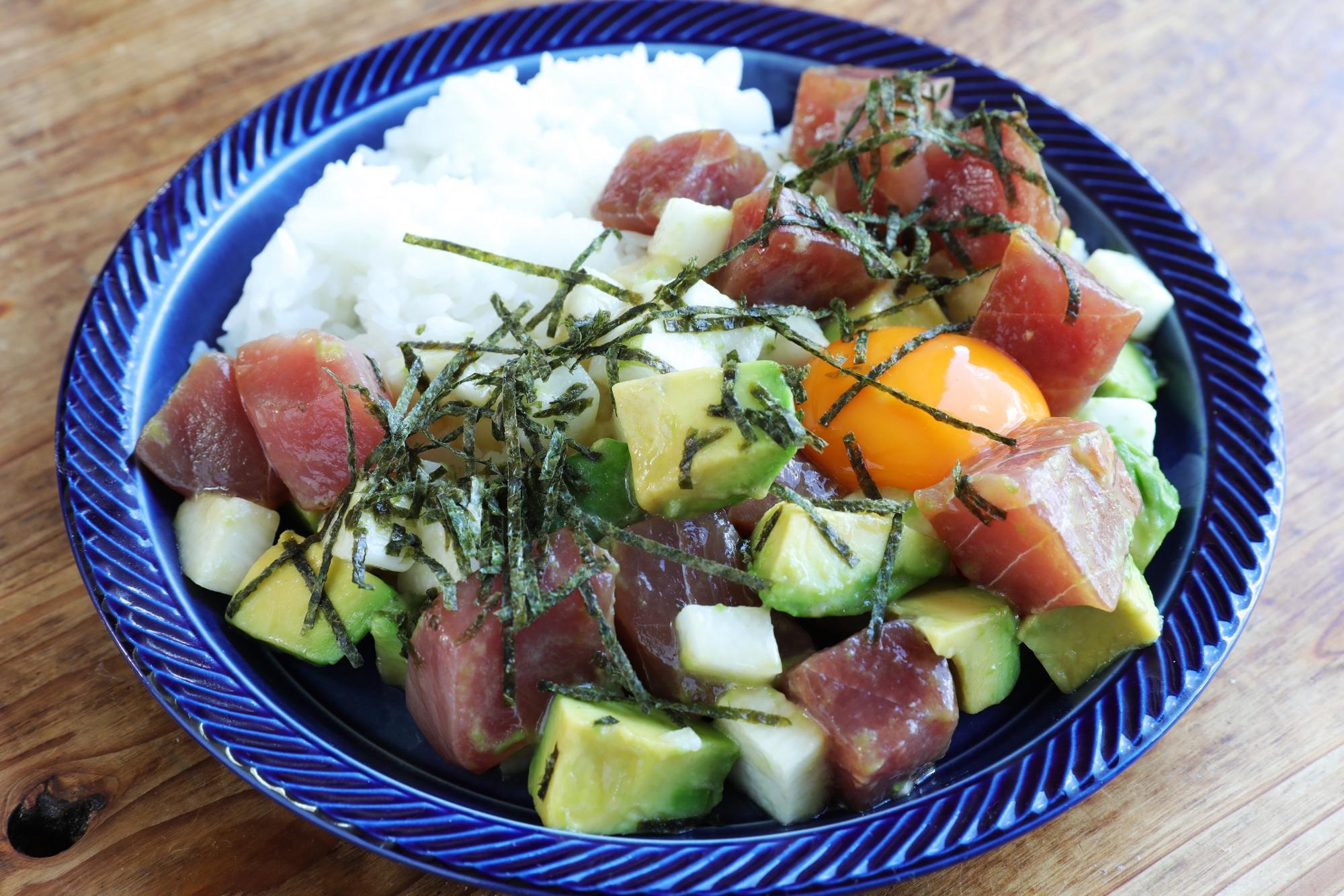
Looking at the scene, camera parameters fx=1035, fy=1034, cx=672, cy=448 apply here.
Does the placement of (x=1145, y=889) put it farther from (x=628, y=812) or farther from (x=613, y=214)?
(x=613, y=214)

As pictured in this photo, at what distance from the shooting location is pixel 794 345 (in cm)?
218

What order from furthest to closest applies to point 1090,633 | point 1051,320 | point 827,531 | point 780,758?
point 1051,320
point 1090,633
point 827,531
point 780,758

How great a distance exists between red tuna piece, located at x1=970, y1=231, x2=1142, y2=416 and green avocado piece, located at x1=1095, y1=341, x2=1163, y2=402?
0.43 feet

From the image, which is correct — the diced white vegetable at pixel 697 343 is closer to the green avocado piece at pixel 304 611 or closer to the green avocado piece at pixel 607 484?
the green avocado piece at pixel 607 484

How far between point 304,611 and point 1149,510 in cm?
161

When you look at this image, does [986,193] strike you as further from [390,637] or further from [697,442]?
[390,637]

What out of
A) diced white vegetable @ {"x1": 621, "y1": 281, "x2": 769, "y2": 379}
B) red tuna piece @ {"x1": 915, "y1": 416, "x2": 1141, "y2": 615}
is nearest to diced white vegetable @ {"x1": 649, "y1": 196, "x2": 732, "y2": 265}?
diced white vegetable @ {"x1": 621, "y1": 281, "x2": 769, "y2": 379}

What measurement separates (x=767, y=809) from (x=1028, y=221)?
142 cm

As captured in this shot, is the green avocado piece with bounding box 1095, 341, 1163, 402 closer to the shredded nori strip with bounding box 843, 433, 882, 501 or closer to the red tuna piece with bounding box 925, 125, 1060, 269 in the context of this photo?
the red tuna piece with bounding box 925, 125, 1060, 269

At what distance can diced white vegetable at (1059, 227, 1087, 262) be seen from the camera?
2471 millimetres

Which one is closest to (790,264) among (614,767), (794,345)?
(794,345)

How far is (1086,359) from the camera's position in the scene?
2.12m

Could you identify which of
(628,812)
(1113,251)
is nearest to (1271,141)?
(1113,251)

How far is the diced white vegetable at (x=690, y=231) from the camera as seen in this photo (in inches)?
88.0
